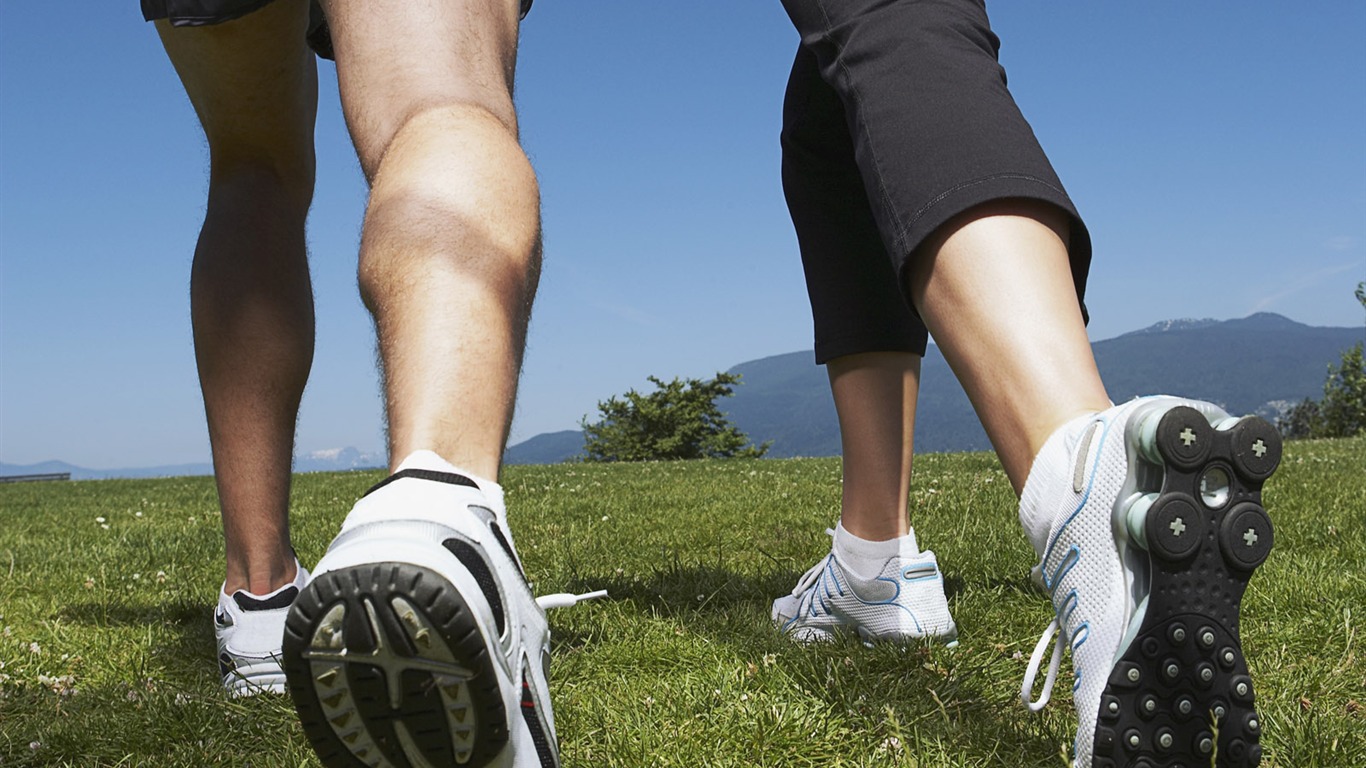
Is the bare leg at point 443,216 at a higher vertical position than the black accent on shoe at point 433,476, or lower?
higher

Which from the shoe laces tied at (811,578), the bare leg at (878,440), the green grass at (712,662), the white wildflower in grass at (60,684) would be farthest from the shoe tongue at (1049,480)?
the white wildflower in grass at (60,684)

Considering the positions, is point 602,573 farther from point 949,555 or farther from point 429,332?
point 429,332

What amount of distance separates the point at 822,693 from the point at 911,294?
1.08 m

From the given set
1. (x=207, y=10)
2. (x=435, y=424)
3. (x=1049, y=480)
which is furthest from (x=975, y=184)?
(x=207, y=10)

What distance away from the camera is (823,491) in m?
7.73

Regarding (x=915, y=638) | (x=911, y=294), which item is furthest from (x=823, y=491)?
(x=911, y=294)

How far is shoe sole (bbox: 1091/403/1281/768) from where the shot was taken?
4.50 ft

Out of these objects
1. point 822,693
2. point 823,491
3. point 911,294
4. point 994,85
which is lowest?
point 823,491

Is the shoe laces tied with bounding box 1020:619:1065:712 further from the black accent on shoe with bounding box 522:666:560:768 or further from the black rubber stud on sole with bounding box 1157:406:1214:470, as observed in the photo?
the black accent on shoe with bounding box 522:666:560:768

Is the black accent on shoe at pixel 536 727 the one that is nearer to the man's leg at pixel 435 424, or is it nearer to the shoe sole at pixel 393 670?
the man's leg at pixel 435 424

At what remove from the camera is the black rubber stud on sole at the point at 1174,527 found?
1376mm

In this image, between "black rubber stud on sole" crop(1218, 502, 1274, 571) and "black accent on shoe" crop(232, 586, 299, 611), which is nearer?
"black rubber stud on sole" crop(1218, 502, 1274, 571)

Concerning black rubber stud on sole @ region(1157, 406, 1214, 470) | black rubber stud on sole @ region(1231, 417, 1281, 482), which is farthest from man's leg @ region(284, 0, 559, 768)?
black rubber stud on sole @ region(1231, 417, 1281, 482)

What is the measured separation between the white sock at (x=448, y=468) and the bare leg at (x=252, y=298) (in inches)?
64.0
